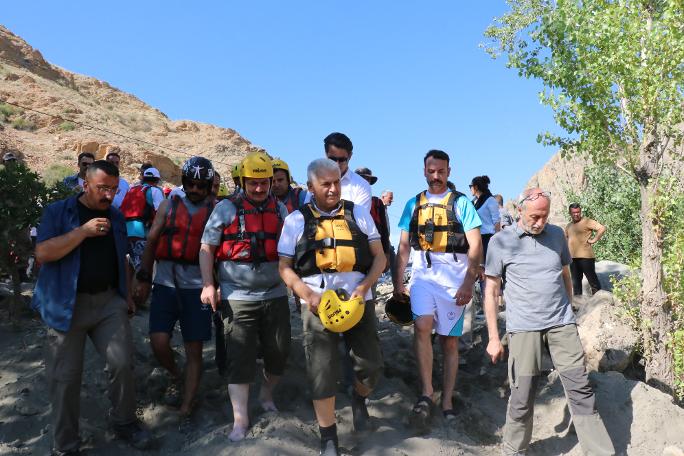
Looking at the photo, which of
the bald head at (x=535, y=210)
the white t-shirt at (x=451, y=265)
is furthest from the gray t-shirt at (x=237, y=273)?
the bald head at (x=535, y=210)

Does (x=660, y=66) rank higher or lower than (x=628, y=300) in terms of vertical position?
higher

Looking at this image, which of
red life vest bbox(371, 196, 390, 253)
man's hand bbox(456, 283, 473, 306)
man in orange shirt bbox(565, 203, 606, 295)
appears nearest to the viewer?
man's hand bbox(456, 283, 473, 306)

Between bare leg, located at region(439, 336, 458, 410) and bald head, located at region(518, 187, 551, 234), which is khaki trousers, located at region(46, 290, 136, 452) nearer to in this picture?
bare leg, located at region(439, 336, 458, 410)

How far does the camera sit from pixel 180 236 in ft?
14.5

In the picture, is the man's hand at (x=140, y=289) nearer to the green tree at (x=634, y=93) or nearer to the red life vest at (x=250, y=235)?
the red life vest at (x=250, y=235)

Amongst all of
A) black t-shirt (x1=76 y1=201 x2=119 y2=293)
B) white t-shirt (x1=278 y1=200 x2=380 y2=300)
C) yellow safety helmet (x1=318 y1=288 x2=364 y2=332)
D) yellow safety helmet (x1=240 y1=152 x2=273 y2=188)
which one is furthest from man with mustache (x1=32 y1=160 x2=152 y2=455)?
yellow safety helmet (x1=318 y1=288 x2=364 y2=332)

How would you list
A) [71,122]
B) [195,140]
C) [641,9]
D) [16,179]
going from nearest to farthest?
[16,179]
[641,9]
[71,122]
[195,140]

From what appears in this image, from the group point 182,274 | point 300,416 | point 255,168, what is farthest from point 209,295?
point 300,416

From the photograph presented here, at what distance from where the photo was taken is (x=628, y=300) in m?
6.93

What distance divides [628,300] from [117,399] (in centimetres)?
A: 612

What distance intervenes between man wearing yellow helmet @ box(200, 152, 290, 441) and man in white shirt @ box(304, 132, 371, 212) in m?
0.68

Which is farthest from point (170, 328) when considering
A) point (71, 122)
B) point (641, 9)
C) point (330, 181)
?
point (71, 122)

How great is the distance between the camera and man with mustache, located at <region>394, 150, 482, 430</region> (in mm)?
4625

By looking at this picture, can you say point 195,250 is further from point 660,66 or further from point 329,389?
point 660,66
